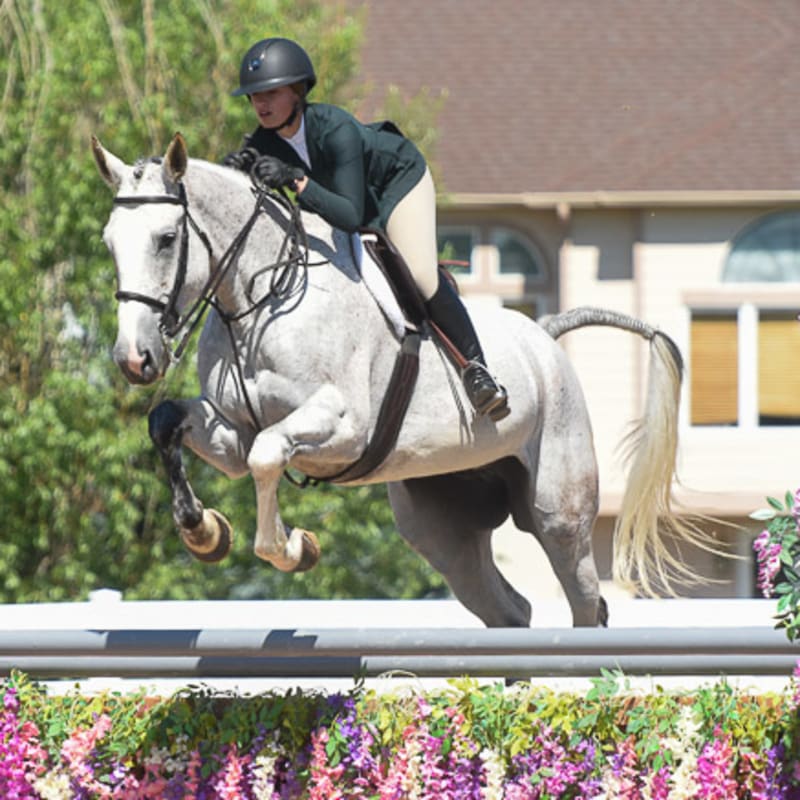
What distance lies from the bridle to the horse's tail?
1720 millimetres

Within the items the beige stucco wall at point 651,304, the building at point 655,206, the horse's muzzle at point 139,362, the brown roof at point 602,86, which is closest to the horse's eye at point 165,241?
the horse's muzzle at point 139,362

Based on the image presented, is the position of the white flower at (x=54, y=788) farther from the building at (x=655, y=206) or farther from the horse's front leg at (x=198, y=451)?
the building at (x=655, y=206)

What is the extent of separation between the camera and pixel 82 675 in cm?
529

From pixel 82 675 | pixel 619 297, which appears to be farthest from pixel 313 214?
pixel 619 297

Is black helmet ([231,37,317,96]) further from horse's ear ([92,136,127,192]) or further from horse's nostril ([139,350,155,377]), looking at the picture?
horse's nostril ([139,350,155,377])

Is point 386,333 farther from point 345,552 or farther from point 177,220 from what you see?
point 345,552

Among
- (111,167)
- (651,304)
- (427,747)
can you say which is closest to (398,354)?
(111,167)

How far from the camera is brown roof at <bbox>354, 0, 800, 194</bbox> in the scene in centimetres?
1795

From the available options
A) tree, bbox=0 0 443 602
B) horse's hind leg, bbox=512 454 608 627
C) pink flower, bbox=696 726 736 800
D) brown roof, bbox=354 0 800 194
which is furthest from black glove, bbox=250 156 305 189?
brown roof, bbox=354 0 800 194

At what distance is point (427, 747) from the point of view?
16.1ft

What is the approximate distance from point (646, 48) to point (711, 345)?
10.5ft

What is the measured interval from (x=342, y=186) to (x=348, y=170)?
0.06m

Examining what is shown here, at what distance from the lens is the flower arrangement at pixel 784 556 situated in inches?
184

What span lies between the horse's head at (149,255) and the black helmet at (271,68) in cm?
36
